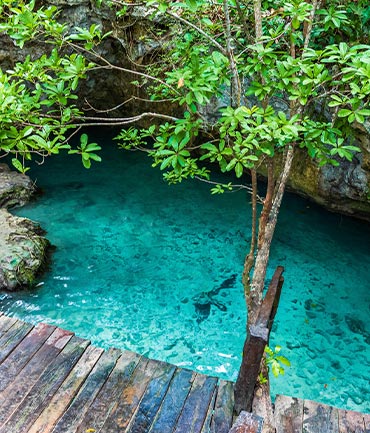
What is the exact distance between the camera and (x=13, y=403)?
2932 mm

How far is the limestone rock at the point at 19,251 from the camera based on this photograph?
566cm

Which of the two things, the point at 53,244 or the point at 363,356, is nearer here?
the point at 363,356

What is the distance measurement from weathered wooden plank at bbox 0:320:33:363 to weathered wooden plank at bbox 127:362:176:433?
126cm

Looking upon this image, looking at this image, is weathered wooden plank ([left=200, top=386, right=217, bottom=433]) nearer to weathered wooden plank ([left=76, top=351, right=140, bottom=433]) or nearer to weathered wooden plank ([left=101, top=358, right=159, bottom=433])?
weathered wooden plank ([left=101, top=358, right=159, bottom=433])

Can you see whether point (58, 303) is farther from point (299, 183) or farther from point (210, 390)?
point (299, 183)

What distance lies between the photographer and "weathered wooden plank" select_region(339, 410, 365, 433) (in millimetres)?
2861

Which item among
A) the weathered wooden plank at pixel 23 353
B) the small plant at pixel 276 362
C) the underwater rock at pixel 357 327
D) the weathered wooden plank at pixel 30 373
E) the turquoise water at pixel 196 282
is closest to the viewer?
the small plant at pixel 276 362


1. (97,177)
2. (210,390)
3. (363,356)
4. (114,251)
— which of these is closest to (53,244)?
(114,251)

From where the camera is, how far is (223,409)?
2.93m

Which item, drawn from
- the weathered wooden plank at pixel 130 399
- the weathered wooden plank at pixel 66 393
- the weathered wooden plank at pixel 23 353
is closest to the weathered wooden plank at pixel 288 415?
the weathered wooden plank at pixel 130 399

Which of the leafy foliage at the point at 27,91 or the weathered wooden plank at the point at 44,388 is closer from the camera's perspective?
the leafy foliage at the point at 27,91

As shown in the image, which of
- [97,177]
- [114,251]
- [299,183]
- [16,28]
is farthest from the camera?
[97,177]

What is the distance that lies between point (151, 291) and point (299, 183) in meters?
3.65

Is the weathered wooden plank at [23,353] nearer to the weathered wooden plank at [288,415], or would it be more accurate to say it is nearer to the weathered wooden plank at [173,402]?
the weathered wooden plank at [173,402]
